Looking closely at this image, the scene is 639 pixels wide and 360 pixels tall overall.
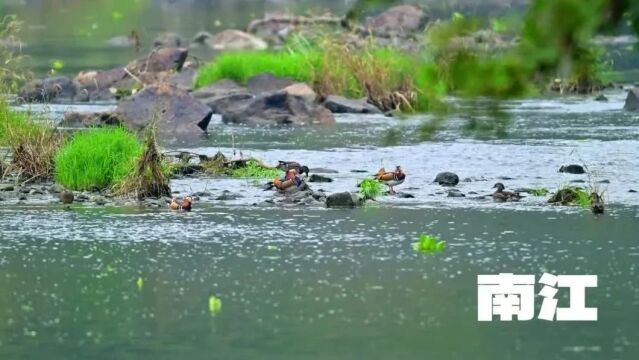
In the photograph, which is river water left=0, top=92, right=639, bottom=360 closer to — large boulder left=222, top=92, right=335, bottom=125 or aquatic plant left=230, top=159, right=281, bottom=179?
aquatic plant left=230, top=159, right=281, bottom=179

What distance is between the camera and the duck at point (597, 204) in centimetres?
1852

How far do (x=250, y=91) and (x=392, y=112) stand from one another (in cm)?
382

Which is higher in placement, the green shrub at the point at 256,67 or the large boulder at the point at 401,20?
the large boulder at the point at 401,20

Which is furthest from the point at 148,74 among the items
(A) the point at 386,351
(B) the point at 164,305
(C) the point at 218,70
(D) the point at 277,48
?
(A) the point at 386,351

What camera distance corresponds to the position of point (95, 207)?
758 inches

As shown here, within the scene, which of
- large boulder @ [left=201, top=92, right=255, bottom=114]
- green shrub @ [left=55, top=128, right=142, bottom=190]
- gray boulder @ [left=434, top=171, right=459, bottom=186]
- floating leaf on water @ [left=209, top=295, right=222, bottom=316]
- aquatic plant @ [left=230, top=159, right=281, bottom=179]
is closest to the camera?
floating leaf on water @ [left=209, top=295, right=222, bottom=316]

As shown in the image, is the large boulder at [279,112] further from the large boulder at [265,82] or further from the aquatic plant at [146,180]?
the aquatic plant at [146,180]

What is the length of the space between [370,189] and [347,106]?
1199cm

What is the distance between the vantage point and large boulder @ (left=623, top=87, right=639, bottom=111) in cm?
3183

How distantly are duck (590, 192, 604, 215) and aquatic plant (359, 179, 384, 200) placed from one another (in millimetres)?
2906

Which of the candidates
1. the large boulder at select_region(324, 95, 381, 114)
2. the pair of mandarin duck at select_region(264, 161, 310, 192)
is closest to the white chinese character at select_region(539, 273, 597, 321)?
the pair of mandarin duck at select_region(264, 161, 310, 192)

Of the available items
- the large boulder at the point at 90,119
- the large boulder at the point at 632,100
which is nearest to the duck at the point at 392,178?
the large boulder at the point at 90,119

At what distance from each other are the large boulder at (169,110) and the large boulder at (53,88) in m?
4.05

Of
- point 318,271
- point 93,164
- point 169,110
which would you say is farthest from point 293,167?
point 169,110
